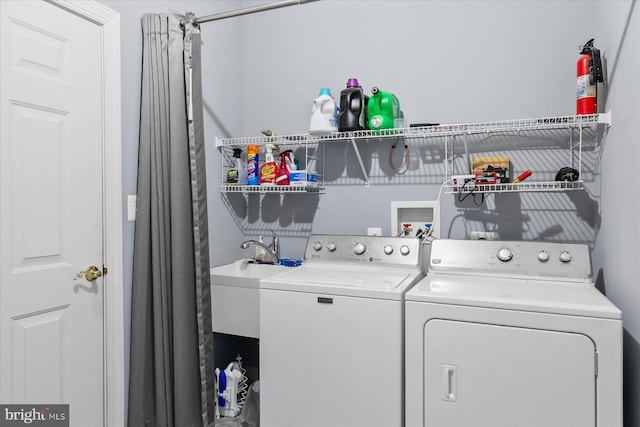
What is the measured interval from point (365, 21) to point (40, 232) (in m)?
2.02

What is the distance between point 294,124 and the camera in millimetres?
2646

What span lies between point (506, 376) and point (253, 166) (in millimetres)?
1731

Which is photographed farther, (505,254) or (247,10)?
(247,10)

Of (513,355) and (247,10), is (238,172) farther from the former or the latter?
(513,355)

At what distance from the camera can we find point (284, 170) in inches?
95.5

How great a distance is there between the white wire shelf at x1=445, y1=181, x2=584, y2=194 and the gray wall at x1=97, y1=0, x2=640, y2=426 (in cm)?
13

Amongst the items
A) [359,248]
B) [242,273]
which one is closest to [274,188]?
[242,273]

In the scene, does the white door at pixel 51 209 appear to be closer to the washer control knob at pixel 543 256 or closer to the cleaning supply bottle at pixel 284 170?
the cleaning supply bottle at pixel 284 170

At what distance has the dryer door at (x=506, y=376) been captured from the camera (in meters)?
1.33

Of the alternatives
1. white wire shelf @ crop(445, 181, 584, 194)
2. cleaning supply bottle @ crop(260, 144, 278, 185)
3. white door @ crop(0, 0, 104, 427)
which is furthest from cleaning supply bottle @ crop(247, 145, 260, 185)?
white wire shelf @ crop(445, 181, 584, 194)

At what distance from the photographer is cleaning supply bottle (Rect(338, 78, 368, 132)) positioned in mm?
2188

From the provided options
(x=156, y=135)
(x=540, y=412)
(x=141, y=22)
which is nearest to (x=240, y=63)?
(x=141, y=22)

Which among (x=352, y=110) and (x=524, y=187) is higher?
(x=352, y=110)

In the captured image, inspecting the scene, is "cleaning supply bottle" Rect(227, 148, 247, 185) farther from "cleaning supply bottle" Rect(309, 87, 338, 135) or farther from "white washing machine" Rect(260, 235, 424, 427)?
"white washing machine" Rect(260, 235, 424, 427)
